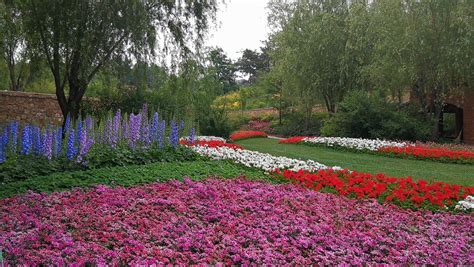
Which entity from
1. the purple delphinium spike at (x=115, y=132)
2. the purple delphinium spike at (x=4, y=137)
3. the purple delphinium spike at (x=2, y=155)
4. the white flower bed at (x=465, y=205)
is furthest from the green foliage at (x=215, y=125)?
the white flower bed at (x=465, y=205)

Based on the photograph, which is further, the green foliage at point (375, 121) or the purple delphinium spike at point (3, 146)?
the green foliage at point (375, 121)

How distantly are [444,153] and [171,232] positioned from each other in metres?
10.2

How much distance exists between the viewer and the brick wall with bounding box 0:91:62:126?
12483 mm

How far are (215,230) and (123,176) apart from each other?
2.21m

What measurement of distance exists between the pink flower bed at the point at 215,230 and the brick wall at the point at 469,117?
14.9m

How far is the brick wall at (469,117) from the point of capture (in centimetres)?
1791

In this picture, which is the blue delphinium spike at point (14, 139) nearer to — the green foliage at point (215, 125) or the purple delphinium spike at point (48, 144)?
the purple delphinium spike at point (48, 144)

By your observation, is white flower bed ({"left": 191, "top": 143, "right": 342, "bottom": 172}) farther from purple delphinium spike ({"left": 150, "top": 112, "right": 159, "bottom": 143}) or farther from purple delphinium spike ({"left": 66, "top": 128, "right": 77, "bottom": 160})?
purple delphinium spike ({"left": 66, "top": 128, "right": 77, "bottom": 160})

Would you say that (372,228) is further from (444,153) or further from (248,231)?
(444,153)

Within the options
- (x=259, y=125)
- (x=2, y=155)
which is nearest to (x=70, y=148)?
(x=2, y=155)

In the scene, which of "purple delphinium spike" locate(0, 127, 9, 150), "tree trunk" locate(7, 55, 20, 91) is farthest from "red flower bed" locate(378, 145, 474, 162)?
"tree trunk" locate(7, 55, 20, 91)

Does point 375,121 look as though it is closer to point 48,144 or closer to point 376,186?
point 376,186

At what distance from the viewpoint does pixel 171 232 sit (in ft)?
11.9

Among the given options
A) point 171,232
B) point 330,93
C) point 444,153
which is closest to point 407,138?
point 444,153
